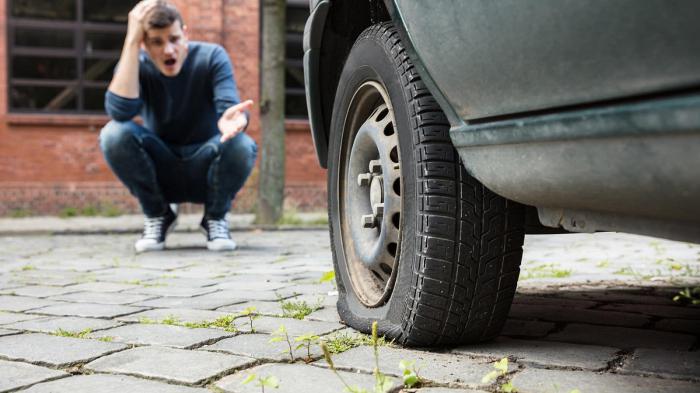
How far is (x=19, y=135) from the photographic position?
1330 cm

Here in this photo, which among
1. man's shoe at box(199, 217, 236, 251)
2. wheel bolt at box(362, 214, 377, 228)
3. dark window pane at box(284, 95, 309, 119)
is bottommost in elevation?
man's shoe at box(199, 217, 236, 251)

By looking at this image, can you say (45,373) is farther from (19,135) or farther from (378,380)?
(19,135)

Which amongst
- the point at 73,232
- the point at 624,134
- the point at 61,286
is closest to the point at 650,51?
the point at 624,134

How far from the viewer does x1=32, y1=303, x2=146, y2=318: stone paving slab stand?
3.05 meters

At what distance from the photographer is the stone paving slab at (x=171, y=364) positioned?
2035 millimetres

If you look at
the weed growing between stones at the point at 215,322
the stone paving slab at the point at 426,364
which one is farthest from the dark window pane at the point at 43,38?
the stone paving slab at the point at 426,364

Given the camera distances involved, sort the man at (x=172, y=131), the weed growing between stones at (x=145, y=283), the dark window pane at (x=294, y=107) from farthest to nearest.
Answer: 1. the dark window pane at (x=294, y=107)
2. the man at (x=172, y=131)
3. the weed growing between stones at (x=145, y=283)

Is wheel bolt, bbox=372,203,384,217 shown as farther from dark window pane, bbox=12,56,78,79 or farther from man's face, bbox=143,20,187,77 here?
dark window pane, bbox=12,56,78,79

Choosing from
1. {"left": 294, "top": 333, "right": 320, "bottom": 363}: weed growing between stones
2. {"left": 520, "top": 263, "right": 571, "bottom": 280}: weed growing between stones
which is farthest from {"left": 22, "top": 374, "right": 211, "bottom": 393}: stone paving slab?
{"left": 520, "top": 263, "right": 571, "bottom": 280}: weed growing between stones

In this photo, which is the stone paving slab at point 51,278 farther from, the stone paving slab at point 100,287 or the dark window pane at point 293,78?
the dark window pane at point 293,78

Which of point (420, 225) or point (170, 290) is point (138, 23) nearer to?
point (170, 290)

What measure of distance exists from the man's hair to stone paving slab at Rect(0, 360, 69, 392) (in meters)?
3.89

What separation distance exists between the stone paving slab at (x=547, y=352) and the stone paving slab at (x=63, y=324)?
1.20 meters

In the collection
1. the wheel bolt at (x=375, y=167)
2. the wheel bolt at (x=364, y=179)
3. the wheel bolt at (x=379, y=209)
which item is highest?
the wheel bolt at (x=375, y=167)
